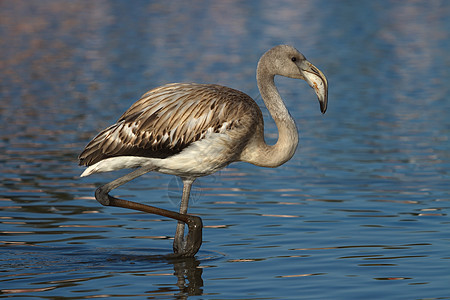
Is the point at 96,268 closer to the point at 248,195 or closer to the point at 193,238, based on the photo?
the point at 193,238

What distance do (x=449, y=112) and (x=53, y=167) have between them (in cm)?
903

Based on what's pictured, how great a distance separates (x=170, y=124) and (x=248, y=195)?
356 centimetres

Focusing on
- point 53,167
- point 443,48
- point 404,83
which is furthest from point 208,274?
point 443,48

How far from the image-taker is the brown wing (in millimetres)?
9273

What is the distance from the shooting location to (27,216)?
1145cm

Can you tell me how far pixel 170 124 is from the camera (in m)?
9.38

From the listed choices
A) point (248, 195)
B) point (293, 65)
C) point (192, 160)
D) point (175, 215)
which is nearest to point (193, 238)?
point (175, 215)

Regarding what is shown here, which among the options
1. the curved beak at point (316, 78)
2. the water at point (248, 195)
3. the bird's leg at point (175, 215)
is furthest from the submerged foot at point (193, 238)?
the curved beak at point (316, 78)

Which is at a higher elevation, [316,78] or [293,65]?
[293,65]

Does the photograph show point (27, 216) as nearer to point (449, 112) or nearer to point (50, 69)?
point (449, 112)

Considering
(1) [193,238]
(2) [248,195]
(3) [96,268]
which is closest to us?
(3) [96,268]

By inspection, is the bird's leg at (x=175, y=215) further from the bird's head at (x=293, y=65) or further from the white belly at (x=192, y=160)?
the bird's head at (x=293, y=65)

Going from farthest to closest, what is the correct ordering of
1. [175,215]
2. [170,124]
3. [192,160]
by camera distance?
→ [175,215]
[170,124]
[192,160]

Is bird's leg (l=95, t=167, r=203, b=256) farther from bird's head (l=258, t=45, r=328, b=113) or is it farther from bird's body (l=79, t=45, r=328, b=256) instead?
bird's head (l=258, t=45, r=328, b=113)
